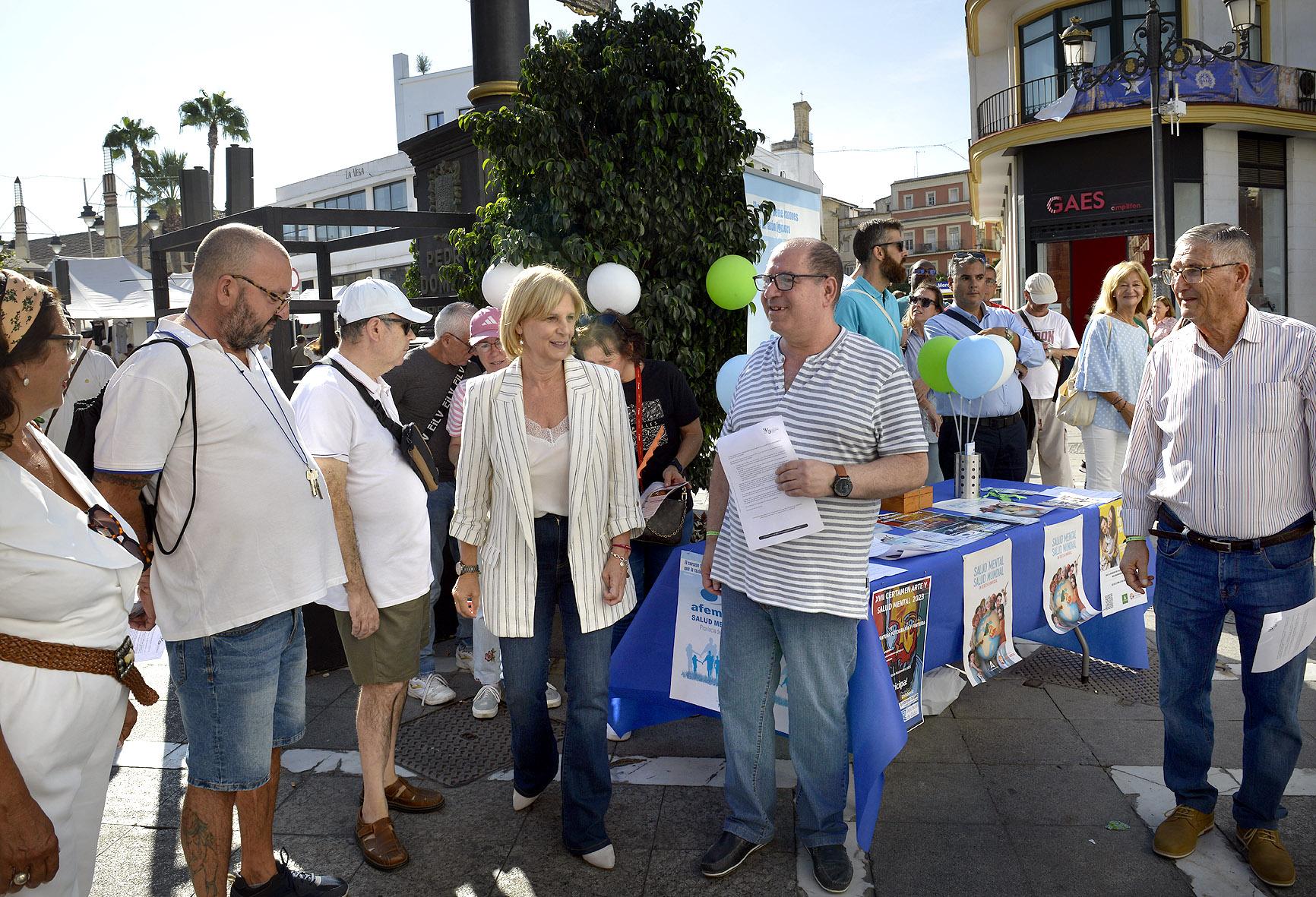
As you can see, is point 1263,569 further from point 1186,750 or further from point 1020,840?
point 1020,840

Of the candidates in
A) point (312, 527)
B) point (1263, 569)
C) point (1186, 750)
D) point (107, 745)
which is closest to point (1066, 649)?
point (1186, 750)

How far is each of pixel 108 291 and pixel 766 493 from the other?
73.6 feet

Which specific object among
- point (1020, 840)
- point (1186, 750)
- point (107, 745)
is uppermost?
point (107, 745)

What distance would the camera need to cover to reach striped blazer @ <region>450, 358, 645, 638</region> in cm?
294

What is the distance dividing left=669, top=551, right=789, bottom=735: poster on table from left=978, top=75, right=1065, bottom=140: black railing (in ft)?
72.5

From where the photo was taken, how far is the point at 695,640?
11.5 feet

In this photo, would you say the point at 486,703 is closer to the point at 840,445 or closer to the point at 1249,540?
the point at 840,445

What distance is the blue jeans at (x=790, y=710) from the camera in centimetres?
282

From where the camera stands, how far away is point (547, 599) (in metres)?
3.06

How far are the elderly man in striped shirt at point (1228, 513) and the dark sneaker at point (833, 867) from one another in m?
1.05

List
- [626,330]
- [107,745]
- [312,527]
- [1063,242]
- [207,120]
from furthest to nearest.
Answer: [207,120]
[1063,242]
[626,330]
[312,527]
[107,745]

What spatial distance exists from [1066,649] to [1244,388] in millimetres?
2366

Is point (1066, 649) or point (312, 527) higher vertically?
point (312, 527)

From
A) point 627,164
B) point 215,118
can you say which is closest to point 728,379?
point 627,164
